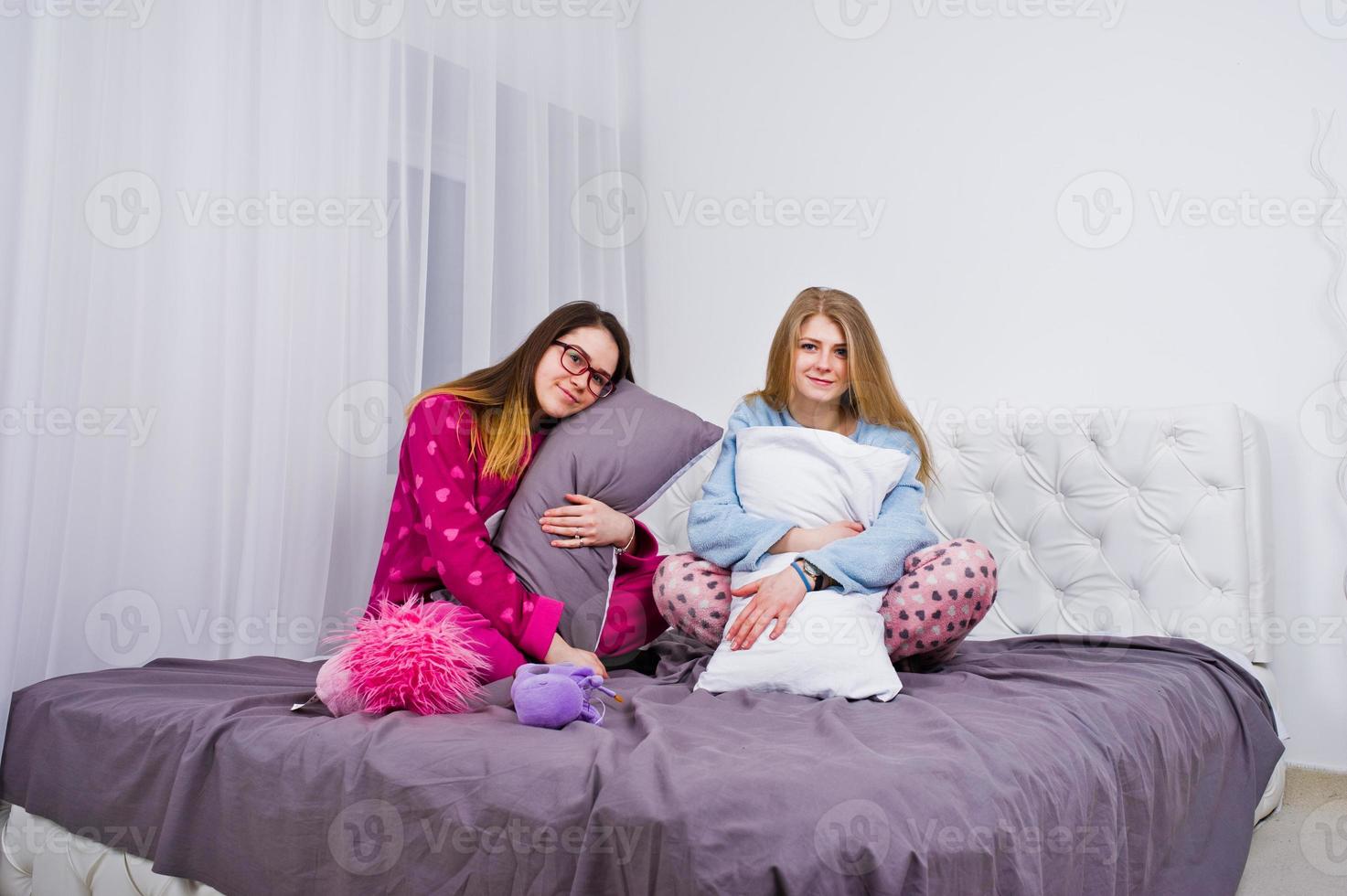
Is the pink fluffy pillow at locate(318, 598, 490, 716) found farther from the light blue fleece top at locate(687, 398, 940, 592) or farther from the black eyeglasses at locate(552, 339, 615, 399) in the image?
the black eyeglasses at locate(552, 339, 615, 399)

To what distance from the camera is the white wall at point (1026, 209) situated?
81.4 inches

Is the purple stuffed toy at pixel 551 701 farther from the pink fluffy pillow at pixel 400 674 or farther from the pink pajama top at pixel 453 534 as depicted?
the pink pajama top at pixel 453 534

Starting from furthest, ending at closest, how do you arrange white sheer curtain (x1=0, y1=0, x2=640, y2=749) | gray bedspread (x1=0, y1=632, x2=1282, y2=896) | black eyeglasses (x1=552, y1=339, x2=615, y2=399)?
black eyeglasses (x1=552, y1=339, x2=615, y2=399)
white sheer curtain (x1=0, y1=0, x2=640, y2=749)
gray bedspread (x1=0, y1=632, x2=1282, y2=896)

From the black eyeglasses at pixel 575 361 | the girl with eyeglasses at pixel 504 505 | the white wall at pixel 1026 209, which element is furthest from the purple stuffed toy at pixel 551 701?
the white wall at pixel 1026 209

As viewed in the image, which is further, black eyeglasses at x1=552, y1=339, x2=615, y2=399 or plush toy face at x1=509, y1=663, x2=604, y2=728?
black eyeglasses at x1=552, y1=339, x2=615, y2=399

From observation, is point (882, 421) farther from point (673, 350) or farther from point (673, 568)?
point (673, 350)

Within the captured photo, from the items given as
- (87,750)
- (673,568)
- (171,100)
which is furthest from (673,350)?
(87,750)

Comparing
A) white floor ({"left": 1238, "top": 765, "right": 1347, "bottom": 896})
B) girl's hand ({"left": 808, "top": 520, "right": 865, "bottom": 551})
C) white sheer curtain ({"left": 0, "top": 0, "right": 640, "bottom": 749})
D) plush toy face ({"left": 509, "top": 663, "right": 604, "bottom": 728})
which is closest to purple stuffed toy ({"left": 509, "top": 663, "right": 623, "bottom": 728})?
plush toy face ({"left": 509, "top": 663, "right": 604, "bottom": 728})

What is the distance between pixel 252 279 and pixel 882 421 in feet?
4.13

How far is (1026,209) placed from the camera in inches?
94.1

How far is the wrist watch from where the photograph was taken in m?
1.54

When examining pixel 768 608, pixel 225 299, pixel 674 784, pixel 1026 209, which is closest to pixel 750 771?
pixel 674 784

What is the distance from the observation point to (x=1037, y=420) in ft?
7.28

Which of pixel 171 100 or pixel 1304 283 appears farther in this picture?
pixel 1304 283
